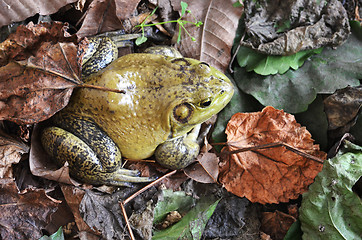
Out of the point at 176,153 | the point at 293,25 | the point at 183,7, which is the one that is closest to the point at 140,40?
the point at 183,7

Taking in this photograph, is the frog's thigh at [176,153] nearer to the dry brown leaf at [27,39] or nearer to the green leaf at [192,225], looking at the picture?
the green leaf at [192,225]

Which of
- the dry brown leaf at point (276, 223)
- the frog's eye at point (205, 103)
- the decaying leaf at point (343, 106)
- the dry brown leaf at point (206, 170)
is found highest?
the frog's eye at point (205, 103)

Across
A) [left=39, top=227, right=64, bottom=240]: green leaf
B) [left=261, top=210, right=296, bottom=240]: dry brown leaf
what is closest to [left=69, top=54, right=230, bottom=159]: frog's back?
[left=39, top=227, right=64, bottom=240]: green leaf

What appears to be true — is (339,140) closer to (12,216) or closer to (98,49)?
(98,49)

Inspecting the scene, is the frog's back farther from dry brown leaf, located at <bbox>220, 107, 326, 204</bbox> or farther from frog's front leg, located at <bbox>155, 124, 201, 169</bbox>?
dry brown leaf, located at <bbox>220, 107, 326, 204</bbox>

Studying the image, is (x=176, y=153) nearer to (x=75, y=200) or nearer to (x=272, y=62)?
(x=75, y=200)

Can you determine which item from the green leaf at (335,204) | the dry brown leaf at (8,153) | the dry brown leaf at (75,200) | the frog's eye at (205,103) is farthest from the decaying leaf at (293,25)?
the dry brown leaf at (8,153)
